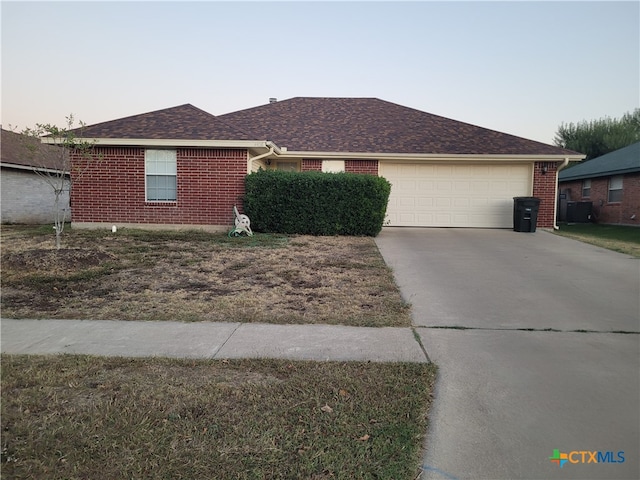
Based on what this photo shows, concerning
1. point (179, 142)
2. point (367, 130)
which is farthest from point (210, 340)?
point (367, 130)

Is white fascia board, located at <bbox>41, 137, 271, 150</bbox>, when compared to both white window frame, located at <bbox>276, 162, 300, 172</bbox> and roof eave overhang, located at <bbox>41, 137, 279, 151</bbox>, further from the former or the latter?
white window frame, located at <bbox>276, 162, 300, 172</bbox>

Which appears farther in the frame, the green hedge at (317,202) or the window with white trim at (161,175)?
the window with white trim at (161,175)

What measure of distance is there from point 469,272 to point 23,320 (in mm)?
7308

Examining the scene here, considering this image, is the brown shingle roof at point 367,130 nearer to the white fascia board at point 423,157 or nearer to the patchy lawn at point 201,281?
the white fascia board at point 423,157

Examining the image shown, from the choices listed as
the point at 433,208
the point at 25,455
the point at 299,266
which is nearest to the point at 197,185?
the point at 299,266

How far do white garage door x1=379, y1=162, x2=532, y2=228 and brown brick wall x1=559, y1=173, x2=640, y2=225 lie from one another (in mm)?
7489

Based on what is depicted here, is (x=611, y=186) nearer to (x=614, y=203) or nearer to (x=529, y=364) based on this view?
(x=614, y=203)

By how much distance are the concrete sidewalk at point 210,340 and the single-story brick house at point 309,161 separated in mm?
8555

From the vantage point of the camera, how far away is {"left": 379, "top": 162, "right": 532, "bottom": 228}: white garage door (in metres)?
16.0

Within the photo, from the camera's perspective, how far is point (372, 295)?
6746 millimetres

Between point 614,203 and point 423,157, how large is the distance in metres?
12.1

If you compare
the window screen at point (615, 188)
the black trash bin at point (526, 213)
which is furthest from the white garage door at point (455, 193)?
the window screen at point (615, 188)

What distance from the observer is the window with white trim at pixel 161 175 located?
13.6 m

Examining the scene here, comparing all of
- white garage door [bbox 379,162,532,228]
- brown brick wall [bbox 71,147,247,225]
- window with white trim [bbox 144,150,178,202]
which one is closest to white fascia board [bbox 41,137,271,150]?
brown brick wall [bbox 71,147,247,225]
